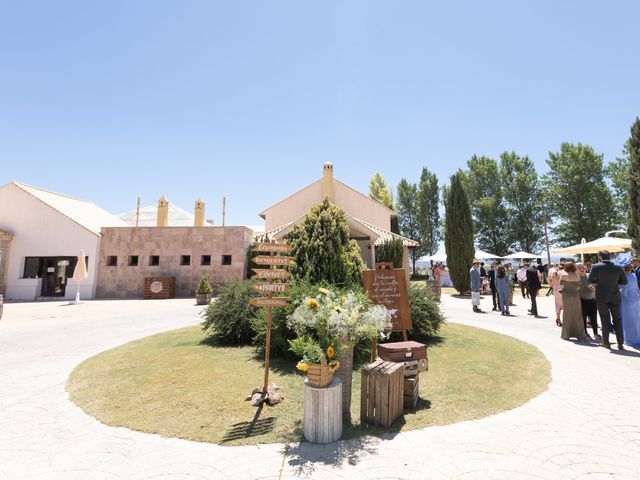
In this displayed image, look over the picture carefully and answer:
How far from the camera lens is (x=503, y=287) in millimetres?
12891

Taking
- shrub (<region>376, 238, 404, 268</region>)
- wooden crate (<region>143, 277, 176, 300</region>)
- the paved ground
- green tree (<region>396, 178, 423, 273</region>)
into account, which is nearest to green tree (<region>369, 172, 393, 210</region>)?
green tree (<region>396, 178, 423, 273</region>)

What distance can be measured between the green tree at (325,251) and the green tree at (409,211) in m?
42.4

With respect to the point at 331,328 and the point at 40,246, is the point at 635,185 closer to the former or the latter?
the point at 331,328

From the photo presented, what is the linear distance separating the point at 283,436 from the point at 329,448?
590mm

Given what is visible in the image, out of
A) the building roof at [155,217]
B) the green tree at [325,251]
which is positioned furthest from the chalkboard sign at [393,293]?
the building roof at [155,217]

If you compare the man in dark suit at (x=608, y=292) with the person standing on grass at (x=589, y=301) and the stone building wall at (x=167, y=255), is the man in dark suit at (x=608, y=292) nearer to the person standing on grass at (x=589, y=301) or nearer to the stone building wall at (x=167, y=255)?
the person standing on grass at (x=589, y=301)

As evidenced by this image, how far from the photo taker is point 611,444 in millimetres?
3402

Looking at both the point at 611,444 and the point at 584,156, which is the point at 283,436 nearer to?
the point at 611,444

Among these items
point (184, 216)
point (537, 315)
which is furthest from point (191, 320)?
point (184, 216)

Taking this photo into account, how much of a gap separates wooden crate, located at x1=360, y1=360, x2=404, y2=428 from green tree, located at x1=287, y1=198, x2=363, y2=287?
316 centimetres

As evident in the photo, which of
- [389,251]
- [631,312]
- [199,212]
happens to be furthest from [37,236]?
[631,312]

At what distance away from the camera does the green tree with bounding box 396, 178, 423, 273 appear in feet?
159

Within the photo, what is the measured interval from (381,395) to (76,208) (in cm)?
2872

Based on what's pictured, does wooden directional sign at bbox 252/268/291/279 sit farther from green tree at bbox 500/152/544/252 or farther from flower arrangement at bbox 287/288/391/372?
green tree at bbox 500/152/544/252
